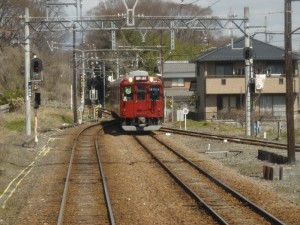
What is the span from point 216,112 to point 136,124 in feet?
62.7

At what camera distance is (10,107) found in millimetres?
47281

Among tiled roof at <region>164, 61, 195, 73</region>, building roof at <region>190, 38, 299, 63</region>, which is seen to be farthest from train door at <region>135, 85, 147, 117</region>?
tiled roof at <region>164, 61, 195, 73</region>

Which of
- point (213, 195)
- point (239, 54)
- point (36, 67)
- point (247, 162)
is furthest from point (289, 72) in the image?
point (239, 54)

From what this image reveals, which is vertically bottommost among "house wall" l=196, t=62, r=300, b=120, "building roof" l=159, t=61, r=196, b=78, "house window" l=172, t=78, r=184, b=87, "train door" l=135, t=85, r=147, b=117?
"train door" l=135, t=85, r=147, b=117

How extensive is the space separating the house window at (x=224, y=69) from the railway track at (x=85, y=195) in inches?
1237

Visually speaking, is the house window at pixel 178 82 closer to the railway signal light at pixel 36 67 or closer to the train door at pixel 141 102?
the train door at pixel 141 102

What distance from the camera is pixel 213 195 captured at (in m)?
14.0

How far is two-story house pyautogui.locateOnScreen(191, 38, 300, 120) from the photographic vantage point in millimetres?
52312

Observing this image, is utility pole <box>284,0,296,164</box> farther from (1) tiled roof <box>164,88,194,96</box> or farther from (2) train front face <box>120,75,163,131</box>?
(1) tiled roof <box>164,88,194,96</box>

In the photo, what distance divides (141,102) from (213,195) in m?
19.4

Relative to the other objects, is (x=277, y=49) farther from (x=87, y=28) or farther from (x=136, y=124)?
(x=87, y=28)

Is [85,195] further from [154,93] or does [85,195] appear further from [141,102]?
[154,93]

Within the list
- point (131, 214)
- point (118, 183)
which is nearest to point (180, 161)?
point (118, 183)

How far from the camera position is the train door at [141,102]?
33.2 m
